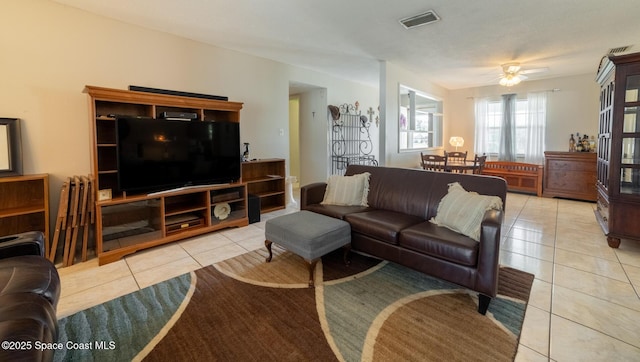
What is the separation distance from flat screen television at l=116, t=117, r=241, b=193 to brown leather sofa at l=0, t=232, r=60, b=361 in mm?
1160

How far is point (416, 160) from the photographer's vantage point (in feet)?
20.6

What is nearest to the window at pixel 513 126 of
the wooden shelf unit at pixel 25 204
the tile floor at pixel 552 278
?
the tile floor at pixel 552 278

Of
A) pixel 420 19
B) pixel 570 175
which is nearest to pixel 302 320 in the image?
pixel 420 19

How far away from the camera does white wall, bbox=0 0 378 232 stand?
267 cm

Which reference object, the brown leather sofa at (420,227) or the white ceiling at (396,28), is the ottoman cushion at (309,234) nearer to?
the brown leather sofa at (420,227)

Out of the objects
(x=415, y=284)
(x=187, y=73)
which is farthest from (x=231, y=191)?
(x=415, y=284)

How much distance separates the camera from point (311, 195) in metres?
3.34

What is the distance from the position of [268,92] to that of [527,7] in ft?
11.2

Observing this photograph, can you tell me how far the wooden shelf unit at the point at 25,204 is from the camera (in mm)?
2603

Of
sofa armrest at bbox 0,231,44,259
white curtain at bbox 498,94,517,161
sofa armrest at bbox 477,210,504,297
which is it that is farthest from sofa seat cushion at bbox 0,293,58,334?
white curtain at bbox 498,94,517,161

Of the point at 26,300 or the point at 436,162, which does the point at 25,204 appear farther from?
the point at 436,162

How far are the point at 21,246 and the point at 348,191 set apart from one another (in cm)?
262

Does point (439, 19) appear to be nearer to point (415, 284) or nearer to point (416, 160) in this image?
point (415, 284)

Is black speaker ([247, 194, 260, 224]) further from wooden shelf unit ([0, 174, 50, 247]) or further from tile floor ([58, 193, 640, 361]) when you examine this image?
wooden shelf unit ([0, 174, 50, 247])
